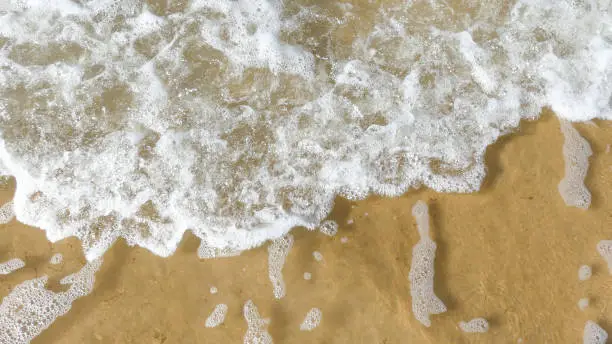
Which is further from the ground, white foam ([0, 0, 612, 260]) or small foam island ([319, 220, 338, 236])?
white foam ([0, 0, 612, 260])

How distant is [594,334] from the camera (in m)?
2.91

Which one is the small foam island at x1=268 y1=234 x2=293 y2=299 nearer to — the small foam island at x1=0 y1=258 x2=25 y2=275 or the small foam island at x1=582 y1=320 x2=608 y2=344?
the small foam island at x1=0 y1=258 x2=25 y2=275

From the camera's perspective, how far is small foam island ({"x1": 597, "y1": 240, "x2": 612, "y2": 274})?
2963mm

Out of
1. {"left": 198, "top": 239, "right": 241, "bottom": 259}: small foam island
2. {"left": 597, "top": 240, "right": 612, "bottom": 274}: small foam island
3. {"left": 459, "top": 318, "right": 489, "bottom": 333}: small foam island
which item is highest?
{"left": 597, "top": 240, "right": 612, "bottom": 274}: small foam island

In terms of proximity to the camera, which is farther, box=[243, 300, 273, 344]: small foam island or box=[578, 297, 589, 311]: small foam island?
box=[578, 297, 589, 311]: small foam island

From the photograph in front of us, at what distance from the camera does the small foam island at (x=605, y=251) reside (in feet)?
9.72

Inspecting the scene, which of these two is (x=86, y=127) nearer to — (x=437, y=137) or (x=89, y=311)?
(x=89, y=311)

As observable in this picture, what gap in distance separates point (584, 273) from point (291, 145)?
236cm

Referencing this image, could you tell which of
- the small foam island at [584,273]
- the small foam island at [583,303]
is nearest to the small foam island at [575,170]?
the small foam island at [584,273]

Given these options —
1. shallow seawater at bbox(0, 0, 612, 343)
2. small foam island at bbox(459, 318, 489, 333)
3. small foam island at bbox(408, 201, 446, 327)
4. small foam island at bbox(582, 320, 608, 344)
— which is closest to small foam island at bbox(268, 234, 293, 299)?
shallow seawater at bbox(0, 0, 612, 343)

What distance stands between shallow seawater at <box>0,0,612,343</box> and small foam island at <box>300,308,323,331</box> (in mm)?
45

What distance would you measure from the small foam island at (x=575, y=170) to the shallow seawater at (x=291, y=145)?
0.17ft

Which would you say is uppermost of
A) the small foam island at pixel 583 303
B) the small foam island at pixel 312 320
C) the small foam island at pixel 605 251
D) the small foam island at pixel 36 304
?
the small foam island at pixel 605 251

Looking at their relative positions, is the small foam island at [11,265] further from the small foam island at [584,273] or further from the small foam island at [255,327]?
the small foam island at [584,273]
